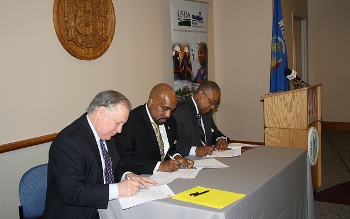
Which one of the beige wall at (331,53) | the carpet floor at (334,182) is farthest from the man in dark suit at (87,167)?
the beige wall at (331,53)

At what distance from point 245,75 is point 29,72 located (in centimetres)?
420

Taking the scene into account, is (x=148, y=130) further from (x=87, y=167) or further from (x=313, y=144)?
(x=313, y=144)

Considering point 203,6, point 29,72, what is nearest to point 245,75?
point 203,6

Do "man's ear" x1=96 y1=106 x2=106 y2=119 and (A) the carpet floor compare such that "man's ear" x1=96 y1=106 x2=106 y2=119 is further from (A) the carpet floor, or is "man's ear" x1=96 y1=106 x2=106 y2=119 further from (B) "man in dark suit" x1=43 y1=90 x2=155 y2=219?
(A) the carpet floor

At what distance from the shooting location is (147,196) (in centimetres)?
179

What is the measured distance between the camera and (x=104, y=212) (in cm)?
190

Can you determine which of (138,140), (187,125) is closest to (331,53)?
(187,125)

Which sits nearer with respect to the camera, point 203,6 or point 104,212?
point 104,212

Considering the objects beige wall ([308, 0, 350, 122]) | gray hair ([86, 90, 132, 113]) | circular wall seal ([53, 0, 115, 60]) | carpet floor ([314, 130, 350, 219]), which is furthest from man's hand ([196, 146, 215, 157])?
beige wall ([308, 0, 350, 122])

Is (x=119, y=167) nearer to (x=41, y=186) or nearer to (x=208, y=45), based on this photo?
(x=41, y=186)

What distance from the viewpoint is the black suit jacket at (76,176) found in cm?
175

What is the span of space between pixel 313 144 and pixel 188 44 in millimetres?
2560

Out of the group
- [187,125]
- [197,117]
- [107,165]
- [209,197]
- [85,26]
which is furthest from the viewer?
[85,26]

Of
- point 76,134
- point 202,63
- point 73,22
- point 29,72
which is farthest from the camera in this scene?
point 202,63
